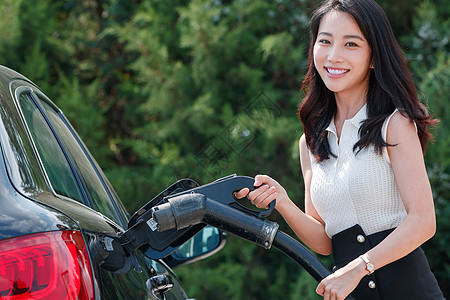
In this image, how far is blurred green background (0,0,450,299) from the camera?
552cm

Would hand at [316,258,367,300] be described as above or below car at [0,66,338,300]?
below

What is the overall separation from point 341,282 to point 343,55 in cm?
82

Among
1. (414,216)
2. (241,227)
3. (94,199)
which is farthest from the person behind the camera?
(94,199)

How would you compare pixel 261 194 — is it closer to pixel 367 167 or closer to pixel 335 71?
pixel 367 167

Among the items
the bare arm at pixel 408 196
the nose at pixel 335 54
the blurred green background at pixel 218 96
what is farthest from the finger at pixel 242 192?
the blurred green background at pixel 218 96

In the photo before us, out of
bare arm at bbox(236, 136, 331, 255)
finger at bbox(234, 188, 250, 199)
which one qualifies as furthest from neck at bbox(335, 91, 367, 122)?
finger at bbox(234, 188, 250, 199)

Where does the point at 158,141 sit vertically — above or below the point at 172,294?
below

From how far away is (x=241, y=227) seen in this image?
1.76 meters

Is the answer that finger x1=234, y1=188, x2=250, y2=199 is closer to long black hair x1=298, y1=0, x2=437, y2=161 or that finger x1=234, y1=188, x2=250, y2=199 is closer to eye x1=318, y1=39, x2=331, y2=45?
long black hair x1=298, y1=0, x2=437, y2=161

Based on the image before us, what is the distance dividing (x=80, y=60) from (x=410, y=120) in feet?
19.5

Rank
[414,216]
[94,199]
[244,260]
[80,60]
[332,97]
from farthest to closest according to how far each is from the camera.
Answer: [80,60], [244,260], [332,97], [94,199], [414,216]

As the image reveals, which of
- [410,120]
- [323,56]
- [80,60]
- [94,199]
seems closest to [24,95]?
[94,199]

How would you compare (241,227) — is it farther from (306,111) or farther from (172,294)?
(306,111)

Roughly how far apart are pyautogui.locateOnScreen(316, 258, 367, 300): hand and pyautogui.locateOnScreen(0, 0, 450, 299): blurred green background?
325 cm
